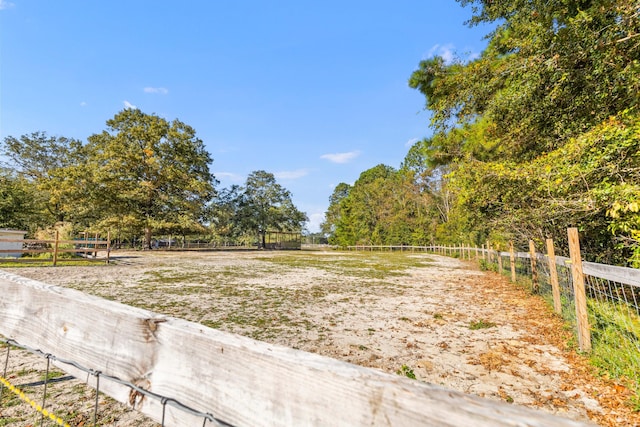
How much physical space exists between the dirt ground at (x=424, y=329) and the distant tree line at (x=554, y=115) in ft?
6.39

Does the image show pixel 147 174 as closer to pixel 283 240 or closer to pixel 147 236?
pixel 147 236

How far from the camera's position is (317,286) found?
8.43 m

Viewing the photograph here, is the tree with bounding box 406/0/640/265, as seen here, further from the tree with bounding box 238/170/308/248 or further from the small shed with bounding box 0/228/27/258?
the tree with bounding box 238/170/308/248

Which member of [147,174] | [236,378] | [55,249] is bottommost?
[236,378]

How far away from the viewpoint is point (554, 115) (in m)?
6.12

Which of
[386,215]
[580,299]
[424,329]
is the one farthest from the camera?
[386,215]

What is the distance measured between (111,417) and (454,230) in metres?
29.8

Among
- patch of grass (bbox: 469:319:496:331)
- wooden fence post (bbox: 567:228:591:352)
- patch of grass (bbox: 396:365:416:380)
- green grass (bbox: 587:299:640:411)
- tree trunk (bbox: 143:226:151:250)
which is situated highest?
tree trunk (bbox: 143:226:151:250)

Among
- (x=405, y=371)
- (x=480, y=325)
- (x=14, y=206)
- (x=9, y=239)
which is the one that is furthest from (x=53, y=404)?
(x=14, y=206)

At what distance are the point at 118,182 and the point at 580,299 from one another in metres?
30.5

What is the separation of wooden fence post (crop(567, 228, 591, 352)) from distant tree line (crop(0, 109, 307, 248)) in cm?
2716

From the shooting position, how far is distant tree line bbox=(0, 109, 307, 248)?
2514 centimetres

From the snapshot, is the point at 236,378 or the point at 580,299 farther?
the point at 580,299

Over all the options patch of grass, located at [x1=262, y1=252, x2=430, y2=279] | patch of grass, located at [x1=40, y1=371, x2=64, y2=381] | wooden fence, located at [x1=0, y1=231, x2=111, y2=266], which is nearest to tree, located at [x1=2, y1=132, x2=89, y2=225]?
wooden fence, located at [x1=0, y1=231, x2=111, y2=266]
